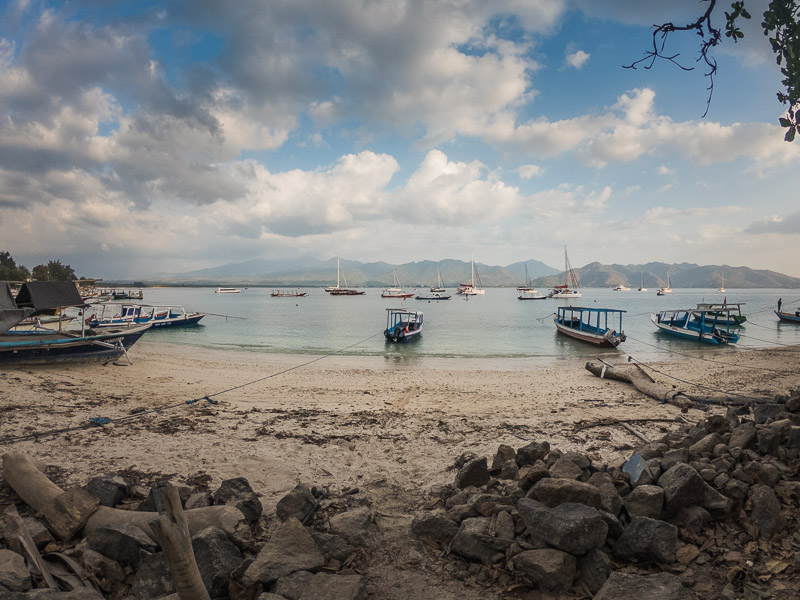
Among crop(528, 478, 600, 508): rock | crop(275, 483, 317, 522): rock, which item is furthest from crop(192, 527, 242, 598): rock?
crop(528, 478, 600, 508): rock

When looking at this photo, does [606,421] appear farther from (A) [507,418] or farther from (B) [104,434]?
(B) [104,434]

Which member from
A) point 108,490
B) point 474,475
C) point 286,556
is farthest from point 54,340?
point 474,475

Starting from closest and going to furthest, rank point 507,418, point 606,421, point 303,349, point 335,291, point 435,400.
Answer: point 606,421 → point 507,418 → point 435,400 → point 303,349 → point 335,291

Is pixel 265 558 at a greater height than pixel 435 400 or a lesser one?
greater

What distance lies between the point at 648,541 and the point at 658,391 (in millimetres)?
10062

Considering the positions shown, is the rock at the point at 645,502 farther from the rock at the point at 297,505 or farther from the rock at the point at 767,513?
the rock at the point at 297,505

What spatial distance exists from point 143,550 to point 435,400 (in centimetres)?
974

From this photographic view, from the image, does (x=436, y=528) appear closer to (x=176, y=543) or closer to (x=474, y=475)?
(x=474, y=475)

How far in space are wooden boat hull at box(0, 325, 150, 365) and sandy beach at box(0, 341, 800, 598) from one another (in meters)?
0.61

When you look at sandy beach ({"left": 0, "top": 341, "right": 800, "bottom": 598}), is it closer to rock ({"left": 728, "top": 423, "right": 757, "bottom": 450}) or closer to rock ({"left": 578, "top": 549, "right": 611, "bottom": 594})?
rock ({"left": 728, "top": 423, "right": 757, "bottom": 450})

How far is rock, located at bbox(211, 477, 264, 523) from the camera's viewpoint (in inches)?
180

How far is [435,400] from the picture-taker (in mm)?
12883

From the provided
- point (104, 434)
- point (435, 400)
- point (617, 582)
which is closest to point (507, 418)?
point (435, 400)

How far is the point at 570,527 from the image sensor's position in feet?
12.0
